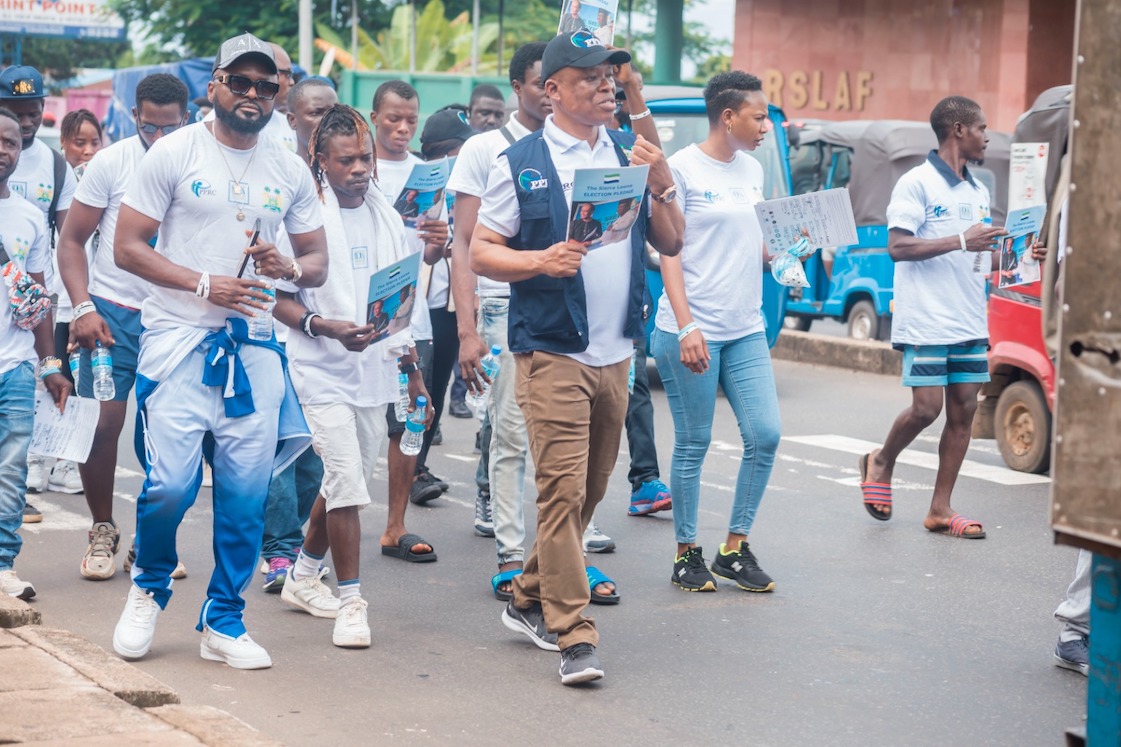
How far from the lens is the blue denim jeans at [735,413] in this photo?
6.65m

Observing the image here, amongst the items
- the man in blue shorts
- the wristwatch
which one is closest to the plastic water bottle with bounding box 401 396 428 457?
the wristwatch

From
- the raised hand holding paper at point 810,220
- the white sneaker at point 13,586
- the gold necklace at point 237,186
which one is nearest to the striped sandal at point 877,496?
the raised hand holding paper at point 810,220

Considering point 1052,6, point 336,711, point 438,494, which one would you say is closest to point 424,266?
point 438,494

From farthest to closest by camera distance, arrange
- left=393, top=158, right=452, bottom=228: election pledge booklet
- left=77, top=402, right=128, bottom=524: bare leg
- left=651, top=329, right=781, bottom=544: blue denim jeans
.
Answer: left=393, top=158, right=452, bottom=228: election pledge booklet, left=77, top=402, right=128, bottom=524: bare leg, left=651, top=329, right=781, bottom=544: blue denim jeans

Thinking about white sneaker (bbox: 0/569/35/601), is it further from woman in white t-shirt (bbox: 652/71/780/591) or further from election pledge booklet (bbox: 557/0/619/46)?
election pledge booklet (bbox: 557/0/619/46)

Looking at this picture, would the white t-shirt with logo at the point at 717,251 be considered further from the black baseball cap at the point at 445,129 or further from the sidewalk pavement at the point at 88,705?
the sidewalk pavement at the point at 88,705

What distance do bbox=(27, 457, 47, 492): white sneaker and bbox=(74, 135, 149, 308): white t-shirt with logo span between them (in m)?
1.64

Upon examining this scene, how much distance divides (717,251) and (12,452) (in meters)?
2.90

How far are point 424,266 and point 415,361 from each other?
1.59m

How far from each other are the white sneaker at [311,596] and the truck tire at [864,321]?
11.4m

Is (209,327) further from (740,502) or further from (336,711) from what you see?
(740,502)

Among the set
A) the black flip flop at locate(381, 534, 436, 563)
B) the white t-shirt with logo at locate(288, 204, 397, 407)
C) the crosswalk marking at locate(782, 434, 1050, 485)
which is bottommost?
the crosswalk marking at locate(782, 434, 1050, 485)

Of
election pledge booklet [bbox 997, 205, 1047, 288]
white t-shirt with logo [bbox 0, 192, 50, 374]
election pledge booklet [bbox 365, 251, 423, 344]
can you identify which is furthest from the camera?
election pledge booklet [bbox 997, 205, 1047, 288]

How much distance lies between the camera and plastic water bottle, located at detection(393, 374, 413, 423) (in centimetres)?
646
